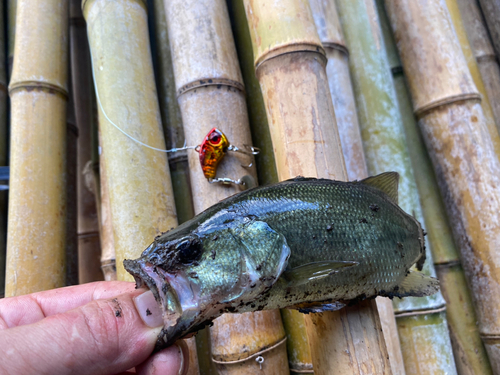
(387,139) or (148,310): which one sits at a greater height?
(387,139)

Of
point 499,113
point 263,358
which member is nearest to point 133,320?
point 263,358

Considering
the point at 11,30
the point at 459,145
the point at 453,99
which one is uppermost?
the point at 11,30

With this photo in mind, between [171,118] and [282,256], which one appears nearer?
[282,256]

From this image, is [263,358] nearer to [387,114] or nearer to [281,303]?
[281,303]

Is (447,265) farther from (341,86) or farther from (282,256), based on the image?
(282,256)

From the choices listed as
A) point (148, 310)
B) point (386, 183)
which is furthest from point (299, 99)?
point (148, 310)

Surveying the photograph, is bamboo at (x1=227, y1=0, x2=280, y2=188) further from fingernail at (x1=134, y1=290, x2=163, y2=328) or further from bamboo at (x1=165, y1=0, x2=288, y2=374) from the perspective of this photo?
fingernail at (x1=134, y1=290, x2=163, y2=328)

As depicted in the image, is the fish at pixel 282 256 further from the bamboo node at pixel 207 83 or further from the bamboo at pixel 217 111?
the bamboo node at pixel 207 83

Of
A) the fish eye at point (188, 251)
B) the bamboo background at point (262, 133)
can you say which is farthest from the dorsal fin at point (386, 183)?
the fish eye at point (188, 251)
